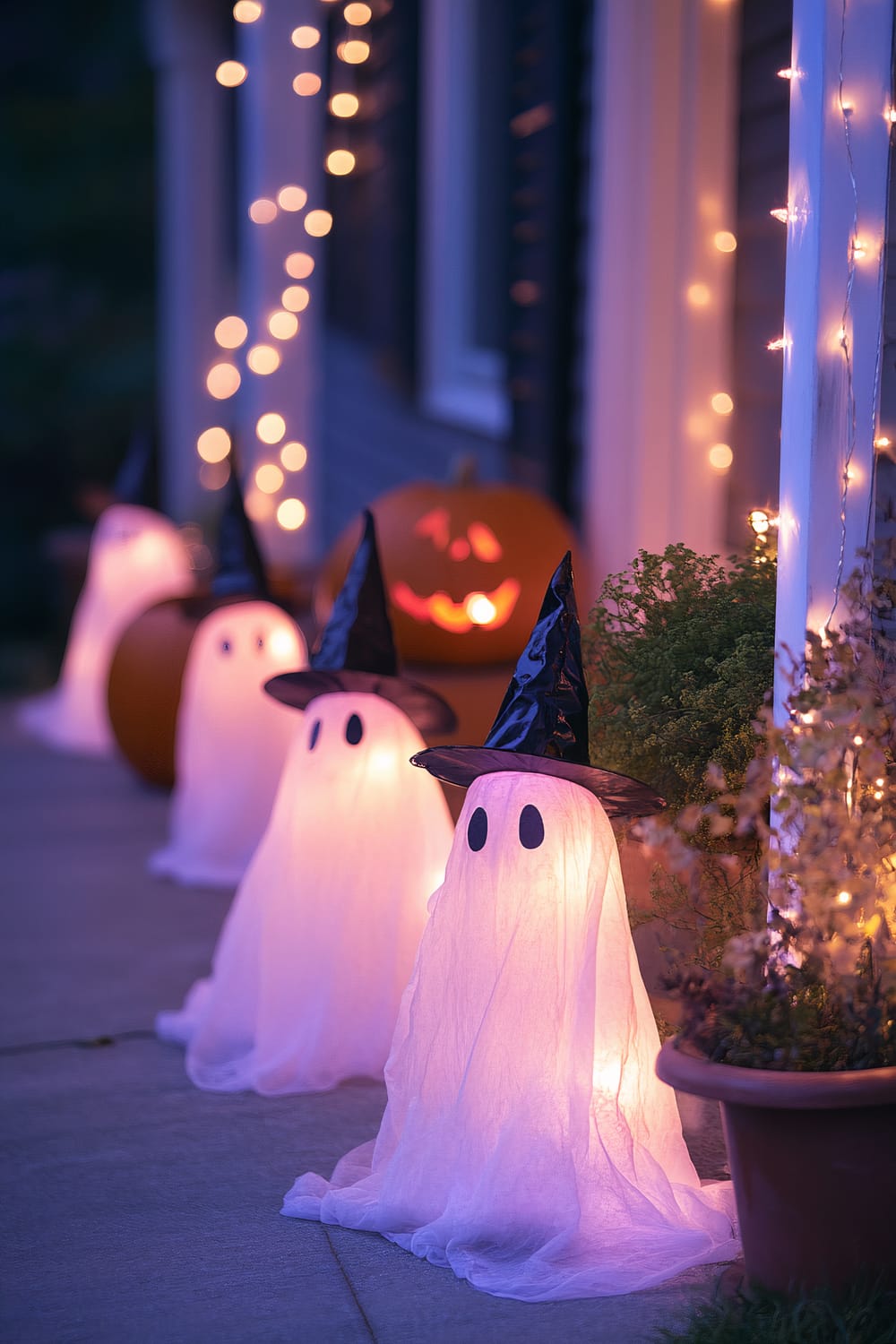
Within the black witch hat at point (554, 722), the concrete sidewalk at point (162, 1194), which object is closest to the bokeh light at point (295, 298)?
the concrete sidewalk at point (162, 1194)

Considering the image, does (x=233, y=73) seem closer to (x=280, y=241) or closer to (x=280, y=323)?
(x=280, y=241)

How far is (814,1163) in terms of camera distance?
230cm

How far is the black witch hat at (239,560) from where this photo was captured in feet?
15.0

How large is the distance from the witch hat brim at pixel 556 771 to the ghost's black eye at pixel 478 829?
0.08 m

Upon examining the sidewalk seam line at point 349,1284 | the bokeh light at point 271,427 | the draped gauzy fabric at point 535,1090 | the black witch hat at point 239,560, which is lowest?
the sidewalk seam line at point 349,1284

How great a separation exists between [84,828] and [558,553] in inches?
73.6

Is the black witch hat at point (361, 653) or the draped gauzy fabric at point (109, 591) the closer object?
the black witch hat at point (361, 653)

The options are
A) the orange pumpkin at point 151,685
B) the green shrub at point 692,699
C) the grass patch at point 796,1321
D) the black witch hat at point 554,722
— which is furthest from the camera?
the orange pumpkin at point 151,685

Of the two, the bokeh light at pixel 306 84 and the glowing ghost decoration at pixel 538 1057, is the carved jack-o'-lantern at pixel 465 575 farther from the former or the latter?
the bokeh light at pixel 306 84

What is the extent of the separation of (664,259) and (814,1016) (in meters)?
2.68

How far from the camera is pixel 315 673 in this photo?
10.9 ft

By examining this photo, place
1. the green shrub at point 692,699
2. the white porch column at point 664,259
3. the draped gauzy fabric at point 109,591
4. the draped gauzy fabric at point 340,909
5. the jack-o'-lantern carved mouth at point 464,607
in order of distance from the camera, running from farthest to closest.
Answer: the draped gauzy fabric at point 109,591 < the jack-o'-lantern carved mouth at point 464,607 < the white porch column at point 664,259 < the draped gauzy fabric at point 340,909 < the green shrub at point 692,699

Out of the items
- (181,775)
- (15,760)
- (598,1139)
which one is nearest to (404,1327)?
(598,1139)

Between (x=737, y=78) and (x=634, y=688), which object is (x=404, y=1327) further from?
(x=737, y=78)
